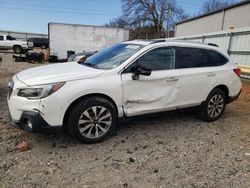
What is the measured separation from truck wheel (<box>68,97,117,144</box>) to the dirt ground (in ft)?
0.56

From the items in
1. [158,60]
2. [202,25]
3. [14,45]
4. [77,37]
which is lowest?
[158,60]

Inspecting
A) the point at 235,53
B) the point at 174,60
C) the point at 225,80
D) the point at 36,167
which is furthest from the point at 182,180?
the point at 235,53

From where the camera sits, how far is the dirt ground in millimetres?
2637

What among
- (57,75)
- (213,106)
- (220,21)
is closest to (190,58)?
(213,106)

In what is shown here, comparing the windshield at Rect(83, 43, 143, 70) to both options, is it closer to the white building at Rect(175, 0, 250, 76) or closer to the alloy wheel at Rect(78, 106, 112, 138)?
the alloy wheel at Rect(78, 106, 112, 138)

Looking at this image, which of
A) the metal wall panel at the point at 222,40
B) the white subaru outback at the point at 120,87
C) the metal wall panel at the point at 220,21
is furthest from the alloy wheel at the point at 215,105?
the metal wall panel at the point at 220,21

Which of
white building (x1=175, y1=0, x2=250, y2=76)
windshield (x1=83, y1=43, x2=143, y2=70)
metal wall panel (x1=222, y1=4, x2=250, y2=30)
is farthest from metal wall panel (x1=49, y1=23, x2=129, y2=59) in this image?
windshield (x1=83, y1=43, x2=143, y2=70)

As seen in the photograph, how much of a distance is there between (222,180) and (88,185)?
1.64 m

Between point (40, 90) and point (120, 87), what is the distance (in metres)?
1.17

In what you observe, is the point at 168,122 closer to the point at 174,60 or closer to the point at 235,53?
the point at 174,60

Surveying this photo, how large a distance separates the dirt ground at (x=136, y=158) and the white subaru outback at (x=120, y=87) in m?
0.36

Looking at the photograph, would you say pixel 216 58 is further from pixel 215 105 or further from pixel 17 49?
pixel 17 49

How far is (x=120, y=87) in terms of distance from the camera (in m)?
3.44

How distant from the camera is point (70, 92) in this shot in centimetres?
309
